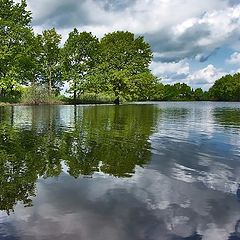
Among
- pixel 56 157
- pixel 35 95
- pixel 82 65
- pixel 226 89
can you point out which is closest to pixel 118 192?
pixel 56 157

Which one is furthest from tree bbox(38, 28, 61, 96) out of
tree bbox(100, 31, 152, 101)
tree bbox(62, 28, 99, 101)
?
tree bbox(100, 31, 152, 101)

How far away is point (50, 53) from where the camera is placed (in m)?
82.8

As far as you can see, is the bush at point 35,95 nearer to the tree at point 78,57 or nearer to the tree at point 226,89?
the tree at point 78,57

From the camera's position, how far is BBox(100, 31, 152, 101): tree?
3088 inches

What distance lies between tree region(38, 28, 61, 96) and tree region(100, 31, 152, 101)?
10.6 meters

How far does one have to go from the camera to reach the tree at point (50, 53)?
270ft

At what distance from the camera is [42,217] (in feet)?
22.3

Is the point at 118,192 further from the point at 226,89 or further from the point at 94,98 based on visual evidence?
the point at 226,89

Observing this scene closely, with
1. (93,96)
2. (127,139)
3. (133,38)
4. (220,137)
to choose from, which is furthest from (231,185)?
(133,38)

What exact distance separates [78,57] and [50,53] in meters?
8.02

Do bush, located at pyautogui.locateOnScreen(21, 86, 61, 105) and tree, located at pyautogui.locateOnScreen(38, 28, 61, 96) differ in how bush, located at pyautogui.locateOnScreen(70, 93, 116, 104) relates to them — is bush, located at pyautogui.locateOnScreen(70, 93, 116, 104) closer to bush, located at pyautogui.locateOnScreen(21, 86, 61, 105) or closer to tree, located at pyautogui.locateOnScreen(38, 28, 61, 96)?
tree, located at pyautogui.locateOnScreen(38, 28, 61, 96)

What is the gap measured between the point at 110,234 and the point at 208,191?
3578mm

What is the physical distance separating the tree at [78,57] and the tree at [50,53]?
3.85m

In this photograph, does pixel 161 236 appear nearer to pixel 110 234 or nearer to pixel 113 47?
pixel 110 234
